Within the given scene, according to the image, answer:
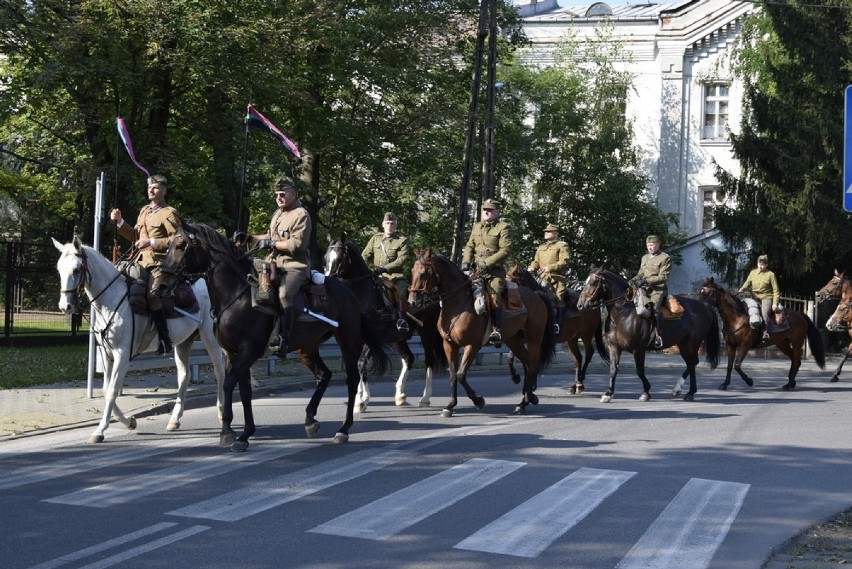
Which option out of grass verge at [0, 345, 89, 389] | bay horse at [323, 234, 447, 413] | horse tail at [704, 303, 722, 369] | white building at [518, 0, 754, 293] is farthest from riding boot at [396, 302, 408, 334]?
white building at [518, 0, 754, 293]

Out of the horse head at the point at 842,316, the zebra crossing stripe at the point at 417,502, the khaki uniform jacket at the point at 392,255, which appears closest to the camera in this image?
the zebra crossing stripe at the point at 417,502

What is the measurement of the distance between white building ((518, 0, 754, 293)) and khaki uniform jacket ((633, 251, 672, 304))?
1187 inches

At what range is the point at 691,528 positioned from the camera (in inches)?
331

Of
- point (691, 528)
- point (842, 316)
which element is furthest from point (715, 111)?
point (691, 528)

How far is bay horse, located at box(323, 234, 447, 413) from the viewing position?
15266mm

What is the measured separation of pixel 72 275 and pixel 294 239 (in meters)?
2.39

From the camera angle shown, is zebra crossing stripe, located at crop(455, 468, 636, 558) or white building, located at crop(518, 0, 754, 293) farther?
white building, located at crop(518, 0, 754, 293)

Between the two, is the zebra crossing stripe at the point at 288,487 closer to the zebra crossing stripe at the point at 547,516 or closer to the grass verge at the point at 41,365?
the zebra crossing stripe at the point at 547,516

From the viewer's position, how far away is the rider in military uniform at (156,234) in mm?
13023

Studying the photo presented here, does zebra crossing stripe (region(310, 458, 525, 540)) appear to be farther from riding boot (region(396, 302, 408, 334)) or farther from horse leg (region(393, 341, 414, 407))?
horse leg (region(393, 341, 414, 407))

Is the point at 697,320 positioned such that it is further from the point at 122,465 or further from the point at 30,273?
the point at 30,273

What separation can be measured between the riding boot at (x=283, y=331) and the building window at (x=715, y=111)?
39853 mm

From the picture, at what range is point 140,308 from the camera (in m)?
12.8

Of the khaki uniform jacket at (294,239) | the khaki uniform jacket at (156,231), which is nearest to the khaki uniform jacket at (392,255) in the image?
the khaki uniform jacket at (156,231)
